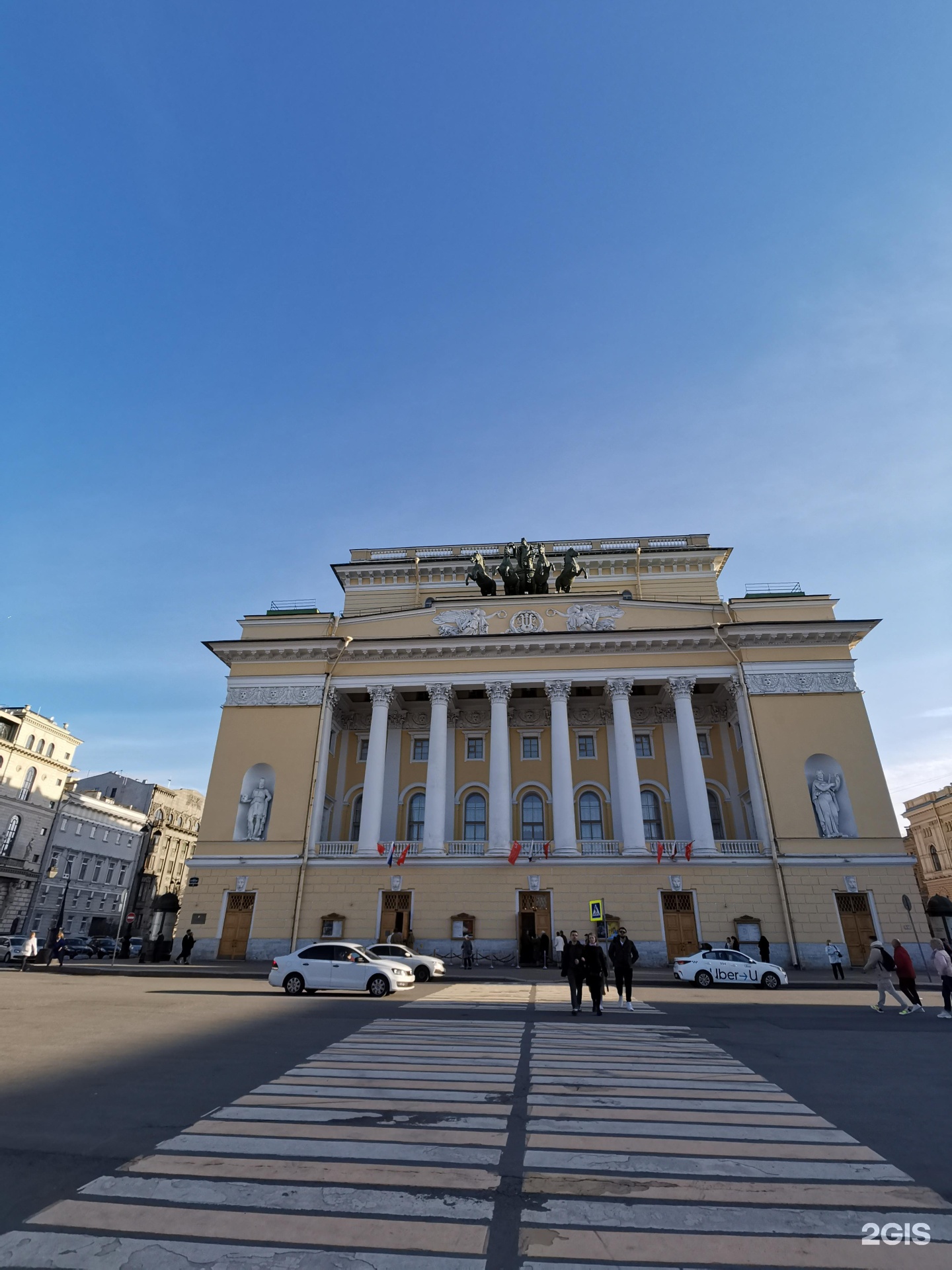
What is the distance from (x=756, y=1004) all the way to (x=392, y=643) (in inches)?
878

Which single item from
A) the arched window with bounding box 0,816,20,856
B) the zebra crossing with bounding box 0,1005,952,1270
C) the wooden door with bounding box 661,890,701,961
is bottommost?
the zebra crossing with bounding box 0,1005,952,1270

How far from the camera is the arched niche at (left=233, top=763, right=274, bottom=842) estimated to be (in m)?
31.2

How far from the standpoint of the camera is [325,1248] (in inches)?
140

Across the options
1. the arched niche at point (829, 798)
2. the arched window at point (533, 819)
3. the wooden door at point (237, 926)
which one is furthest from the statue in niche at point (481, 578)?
the wooden door at point (237, 926)

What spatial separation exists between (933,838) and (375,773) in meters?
64.0

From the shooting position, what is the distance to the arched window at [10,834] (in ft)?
163

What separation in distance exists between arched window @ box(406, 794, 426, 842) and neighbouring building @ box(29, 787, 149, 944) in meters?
32.1

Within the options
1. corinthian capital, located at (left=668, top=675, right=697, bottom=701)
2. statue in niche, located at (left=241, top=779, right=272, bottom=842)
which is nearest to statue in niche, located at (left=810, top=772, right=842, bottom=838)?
corinthian capital, located at (left=668, top=675, right=697, bottom=701)

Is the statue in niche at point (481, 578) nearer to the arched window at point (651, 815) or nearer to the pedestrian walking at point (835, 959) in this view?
the arched window at point (651, 815)

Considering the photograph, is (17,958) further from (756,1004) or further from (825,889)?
(825,889)

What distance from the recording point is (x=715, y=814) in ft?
109

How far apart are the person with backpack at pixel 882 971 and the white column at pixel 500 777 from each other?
1615cm

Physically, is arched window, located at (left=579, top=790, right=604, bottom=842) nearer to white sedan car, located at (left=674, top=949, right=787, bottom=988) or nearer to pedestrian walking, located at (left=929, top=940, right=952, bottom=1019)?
white sedan car, located at (left=674, top=949, right=787, bottom=988)

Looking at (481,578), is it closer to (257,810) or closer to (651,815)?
(651,815)
